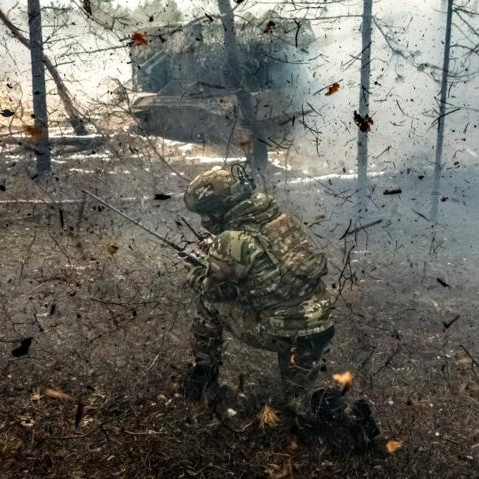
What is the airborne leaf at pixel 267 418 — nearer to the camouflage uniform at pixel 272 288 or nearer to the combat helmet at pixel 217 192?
the camouflage uniform at pixel 272 288

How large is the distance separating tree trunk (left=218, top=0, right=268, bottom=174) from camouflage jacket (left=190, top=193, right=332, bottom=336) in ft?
25.4

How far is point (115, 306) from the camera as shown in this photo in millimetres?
6199

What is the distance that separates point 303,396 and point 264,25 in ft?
44.1

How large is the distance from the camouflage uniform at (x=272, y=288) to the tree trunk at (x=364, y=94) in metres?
6.55

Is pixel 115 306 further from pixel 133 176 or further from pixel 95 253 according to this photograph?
pixel 133 176

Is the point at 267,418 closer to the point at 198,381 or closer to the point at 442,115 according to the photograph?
the point at 198,381

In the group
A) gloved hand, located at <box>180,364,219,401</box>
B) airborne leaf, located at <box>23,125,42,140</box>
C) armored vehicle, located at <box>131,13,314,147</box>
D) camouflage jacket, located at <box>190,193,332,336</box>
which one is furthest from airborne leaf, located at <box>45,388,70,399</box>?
armored vehicle, located at <box>131,13,314,147</box>

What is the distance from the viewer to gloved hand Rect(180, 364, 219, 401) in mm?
4574

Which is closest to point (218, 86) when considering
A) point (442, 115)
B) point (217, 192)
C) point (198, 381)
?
point (442, 115)

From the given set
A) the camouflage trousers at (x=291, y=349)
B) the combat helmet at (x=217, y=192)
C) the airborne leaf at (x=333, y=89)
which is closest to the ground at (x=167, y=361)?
the camouflage trousers at (x=291, y=349)

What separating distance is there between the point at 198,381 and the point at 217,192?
5.50ft

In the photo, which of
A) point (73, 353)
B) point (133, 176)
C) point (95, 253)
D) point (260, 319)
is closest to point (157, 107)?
point (133, 176)

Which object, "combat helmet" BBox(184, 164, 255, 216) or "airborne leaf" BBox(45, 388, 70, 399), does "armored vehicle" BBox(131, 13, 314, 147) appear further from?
"airborne leaf" BBox(45, 388, 70, 399)

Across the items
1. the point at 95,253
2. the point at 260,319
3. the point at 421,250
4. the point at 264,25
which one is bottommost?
the point at 421,250
